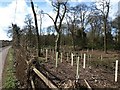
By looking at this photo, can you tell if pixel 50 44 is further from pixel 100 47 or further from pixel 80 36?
pixel 100 47

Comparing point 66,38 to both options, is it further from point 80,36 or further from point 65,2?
point 65,2

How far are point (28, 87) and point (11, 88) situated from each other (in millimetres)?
2808

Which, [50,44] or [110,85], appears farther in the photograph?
[50,44]

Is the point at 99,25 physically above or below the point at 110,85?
above

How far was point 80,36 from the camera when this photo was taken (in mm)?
74250

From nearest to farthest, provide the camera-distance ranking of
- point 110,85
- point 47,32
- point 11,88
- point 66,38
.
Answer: point 11,88, point 110,85, point 66,38, point 47,32

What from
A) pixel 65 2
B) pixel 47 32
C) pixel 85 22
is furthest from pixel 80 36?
pixel 65 2

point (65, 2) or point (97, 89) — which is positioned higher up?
point (65, 2)

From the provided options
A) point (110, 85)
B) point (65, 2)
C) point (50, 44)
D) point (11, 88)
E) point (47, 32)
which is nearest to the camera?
point (11, 88)

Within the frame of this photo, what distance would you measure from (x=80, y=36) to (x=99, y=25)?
6.08 meters

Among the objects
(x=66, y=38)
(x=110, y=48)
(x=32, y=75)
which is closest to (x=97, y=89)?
(x=32, y=75)

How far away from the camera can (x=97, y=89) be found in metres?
12.3

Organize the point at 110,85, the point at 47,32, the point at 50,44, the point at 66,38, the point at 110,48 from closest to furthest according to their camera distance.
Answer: the point at 110,85 < the point at 110,48 < the point at 50,44 < the point at 66,38 < the point at 47,32

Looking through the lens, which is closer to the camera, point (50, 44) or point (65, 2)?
point (65, 2)
